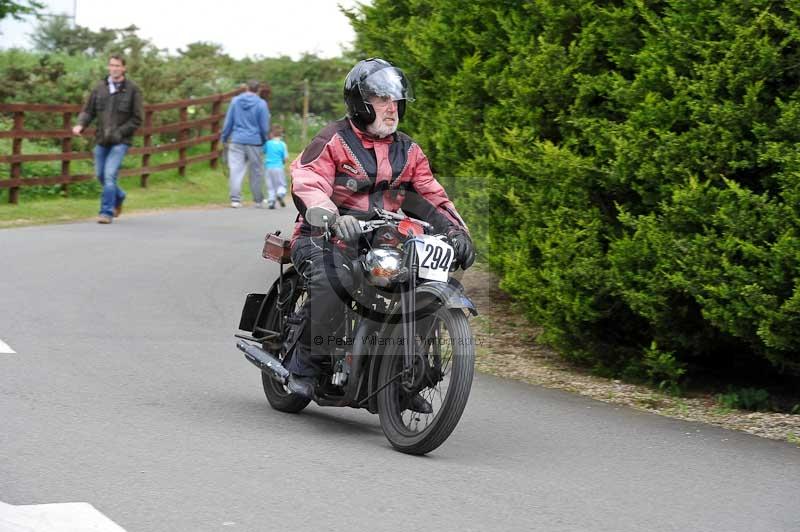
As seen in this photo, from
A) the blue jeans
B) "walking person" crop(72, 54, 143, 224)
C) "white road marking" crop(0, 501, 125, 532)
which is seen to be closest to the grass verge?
the blue jeans

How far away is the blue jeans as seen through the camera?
18.8m

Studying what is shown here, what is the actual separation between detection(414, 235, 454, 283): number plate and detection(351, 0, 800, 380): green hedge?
80.8 inches

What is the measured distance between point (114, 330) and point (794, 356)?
5235mm

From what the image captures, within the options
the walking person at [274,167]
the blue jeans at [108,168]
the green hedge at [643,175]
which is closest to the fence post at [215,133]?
the walking person at [274,167]

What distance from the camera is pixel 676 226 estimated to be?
8195 millimetres

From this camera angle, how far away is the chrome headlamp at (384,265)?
22.0 feet

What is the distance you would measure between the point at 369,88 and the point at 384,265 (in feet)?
3.22

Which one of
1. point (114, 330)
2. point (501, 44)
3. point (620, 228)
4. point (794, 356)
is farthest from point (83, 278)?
point (794, 356)

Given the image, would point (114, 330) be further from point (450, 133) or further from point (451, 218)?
point (451, 218)

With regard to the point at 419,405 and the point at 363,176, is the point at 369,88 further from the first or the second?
the point at 419,405

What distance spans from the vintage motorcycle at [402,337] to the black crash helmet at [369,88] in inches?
21.6

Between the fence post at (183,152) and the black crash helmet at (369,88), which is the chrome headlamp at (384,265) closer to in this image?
the black crash helmet at (369,88)

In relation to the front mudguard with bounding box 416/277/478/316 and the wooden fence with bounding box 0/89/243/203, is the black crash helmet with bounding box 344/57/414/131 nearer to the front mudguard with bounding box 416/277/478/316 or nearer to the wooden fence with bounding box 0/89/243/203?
the front mudguard with bounding box 416/277/478/316

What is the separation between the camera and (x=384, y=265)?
22.0ft
